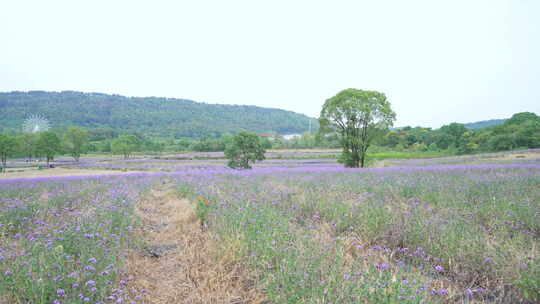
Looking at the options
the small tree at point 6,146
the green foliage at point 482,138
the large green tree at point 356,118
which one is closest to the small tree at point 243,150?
the large green tree at point 356,118

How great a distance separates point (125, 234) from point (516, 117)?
6344 cm

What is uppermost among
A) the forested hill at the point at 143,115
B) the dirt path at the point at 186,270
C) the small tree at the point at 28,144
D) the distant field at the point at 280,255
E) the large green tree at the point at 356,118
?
the forested hill at the point at 143,115

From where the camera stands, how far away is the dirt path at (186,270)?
2537 mm

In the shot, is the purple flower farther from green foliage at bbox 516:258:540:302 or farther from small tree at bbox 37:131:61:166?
small tree at bbox 37:131:61:166

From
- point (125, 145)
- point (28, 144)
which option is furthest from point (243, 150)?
point (28, 144)

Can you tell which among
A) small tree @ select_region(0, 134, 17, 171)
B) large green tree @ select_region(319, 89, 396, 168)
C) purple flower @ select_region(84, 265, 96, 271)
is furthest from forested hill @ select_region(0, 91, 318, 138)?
purple flower @ select_region(84, 265, 96, 271)

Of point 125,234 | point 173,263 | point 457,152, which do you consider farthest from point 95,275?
point 457,152

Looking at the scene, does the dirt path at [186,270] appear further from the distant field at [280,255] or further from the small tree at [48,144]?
the small tree at [48,144]

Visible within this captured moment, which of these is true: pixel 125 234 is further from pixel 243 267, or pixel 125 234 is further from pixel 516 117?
pixel 516 117

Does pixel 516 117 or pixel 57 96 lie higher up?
pixel 57 96

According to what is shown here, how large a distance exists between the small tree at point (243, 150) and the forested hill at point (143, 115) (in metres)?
71.1

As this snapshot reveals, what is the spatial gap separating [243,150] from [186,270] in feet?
61.3

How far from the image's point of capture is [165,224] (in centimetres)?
514

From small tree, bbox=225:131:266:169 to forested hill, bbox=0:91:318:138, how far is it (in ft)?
233
